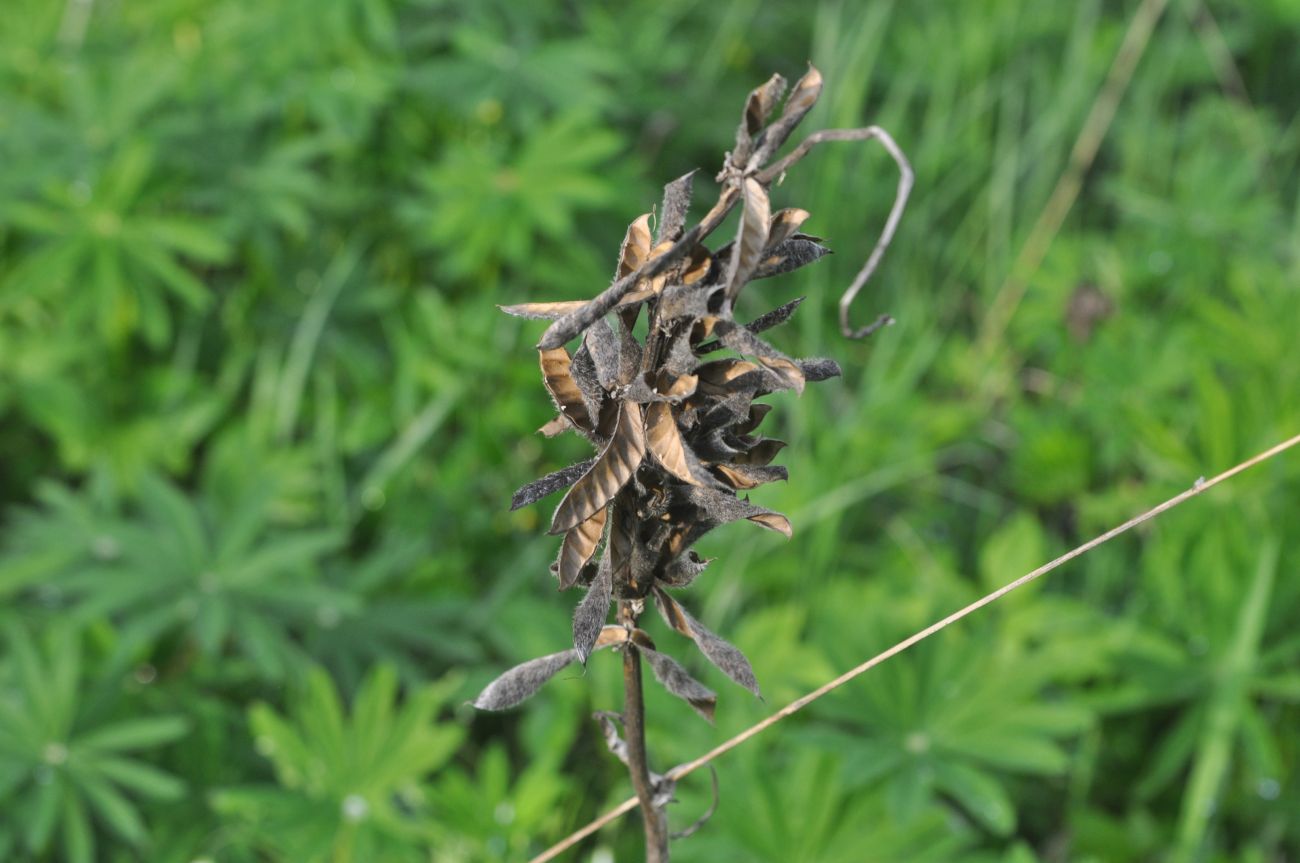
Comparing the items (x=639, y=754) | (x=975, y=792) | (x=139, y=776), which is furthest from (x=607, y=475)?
(x=139, y=776)

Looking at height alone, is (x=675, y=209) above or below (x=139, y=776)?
above

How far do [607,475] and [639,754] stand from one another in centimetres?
27

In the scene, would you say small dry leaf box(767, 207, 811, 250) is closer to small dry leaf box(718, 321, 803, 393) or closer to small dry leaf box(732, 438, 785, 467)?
small dry leaf box(718, 321, 803, 393)

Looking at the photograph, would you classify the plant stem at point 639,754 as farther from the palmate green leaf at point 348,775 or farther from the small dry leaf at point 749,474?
the palmate green leaf at point 348,775

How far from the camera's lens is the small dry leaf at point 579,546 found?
3.01 ft

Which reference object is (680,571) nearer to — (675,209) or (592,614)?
(592,614)

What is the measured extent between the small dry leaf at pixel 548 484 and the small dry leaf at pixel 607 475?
59 millimetres

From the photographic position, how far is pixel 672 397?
853mm

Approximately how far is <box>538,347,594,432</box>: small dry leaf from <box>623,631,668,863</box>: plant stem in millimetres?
198

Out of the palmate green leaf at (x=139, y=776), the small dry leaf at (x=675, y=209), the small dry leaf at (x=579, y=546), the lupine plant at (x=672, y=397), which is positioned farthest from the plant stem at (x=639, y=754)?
the palmate green leaf at (x=139, y=776)

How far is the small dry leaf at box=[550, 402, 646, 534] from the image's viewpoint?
0.87 m

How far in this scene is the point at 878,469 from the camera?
2.86m

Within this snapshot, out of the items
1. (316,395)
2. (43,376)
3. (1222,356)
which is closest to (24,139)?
(43,376)

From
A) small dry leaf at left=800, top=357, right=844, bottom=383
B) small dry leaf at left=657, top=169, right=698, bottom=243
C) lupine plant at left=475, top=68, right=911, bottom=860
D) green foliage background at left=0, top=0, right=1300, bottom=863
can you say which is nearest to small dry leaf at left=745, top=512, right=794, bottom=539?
lupine plant at left=475, top=68, right=911, bottom=860
